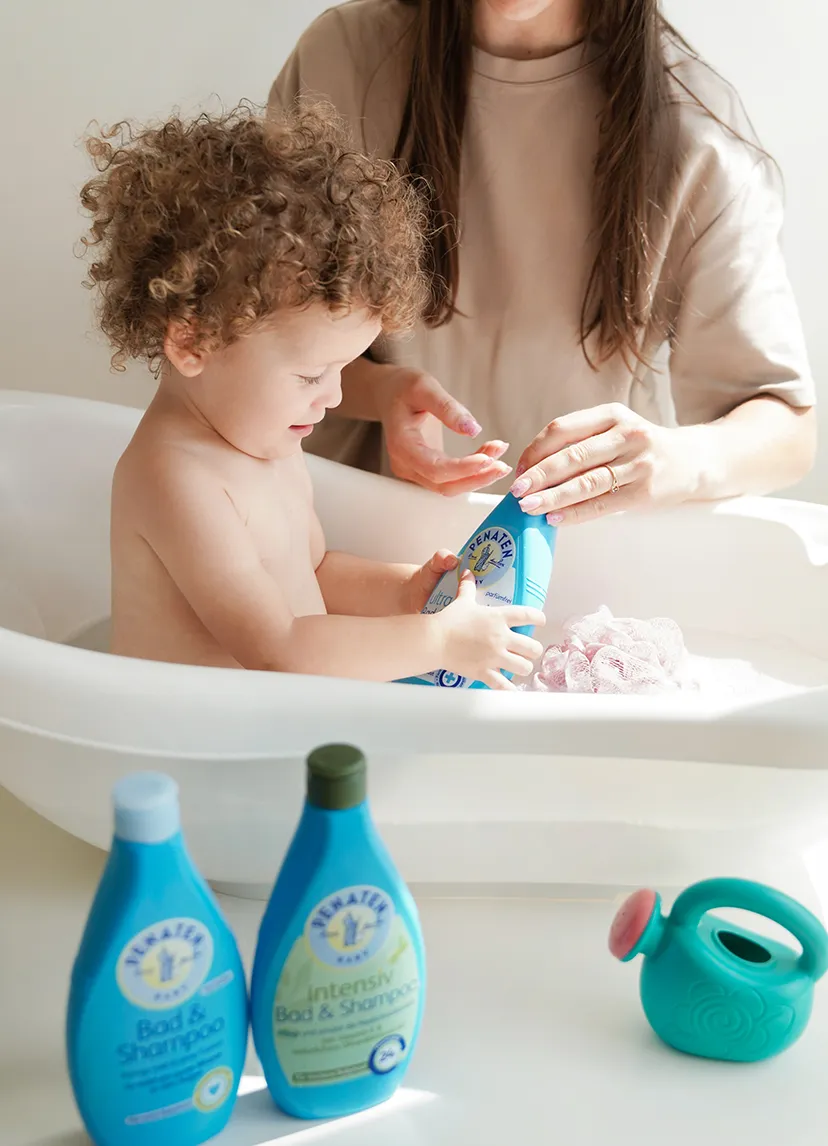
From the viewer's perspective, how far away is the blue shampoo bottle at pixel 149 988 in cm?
66

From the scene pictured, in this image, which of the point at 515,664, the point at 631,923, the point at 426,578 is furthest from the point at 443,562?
the point at 631,923

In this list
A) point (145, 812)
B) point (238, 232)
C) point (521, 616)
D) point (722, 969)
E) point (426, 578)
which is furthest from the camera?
point (426, 578)

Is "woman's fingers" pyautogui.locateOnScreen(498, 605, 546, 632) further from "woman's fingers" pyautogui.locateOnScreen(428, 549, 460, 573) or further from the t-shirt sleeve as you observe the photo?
the t-shirt sleeve

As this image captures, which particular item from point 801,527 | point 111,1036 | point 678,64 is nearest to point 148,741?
point 111,1036

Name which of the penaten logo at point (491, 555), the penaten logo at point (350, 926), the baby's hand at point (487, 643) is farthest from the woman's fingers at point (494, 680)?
the penaten logo at point (350, 926)

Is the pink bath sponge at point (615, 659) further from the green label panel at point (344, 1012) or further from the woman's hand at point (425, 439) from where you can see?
the green label panel at point (344, 1012)

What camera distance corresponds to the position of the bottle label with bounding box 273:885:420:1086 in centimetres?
70

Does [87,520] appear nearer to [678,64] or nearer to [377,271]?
[377,271]

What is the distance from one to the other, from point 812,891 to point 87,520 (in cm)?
84

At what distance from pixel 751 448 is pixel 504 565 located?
337 mm

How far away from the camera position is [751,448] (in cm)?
128

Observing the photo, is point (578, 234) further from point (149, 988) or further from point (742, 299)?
point (149, 988)

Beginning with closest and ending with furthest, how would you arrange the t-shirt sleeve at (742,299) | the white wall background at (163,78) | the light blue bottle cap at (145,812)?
the light blue bottle cap at (145,812), the t-shirt sleeve at (742,299), the white wall background at (163,78)

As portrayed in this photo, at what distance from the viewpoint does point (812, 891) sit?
101 cm
